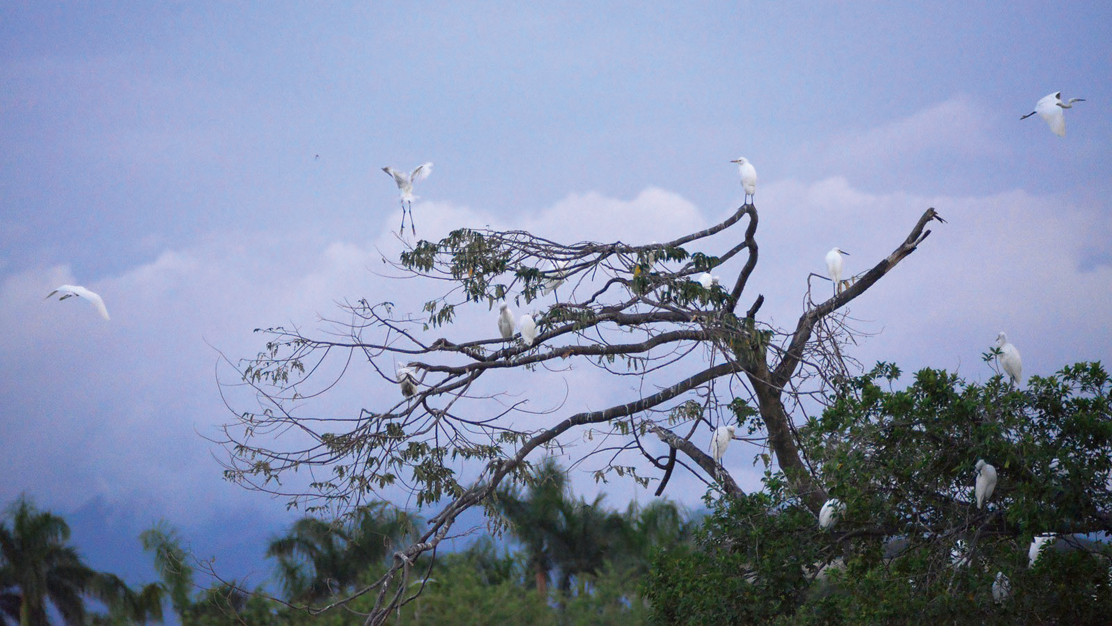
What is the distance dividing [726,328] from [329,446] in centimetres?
222

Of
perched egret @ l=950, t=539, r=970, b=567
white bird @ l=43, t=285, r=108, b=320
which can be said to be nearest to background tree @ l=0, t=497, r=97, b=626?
white bird @ l=43, t=285, r=108, b=320

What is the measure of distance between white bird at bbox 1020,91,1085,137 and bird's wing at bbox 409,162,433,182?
378 centimetres

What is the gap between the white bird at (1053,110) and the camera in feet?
19.2

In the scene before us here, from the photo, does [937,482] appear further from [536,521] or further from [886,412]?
[536,521]

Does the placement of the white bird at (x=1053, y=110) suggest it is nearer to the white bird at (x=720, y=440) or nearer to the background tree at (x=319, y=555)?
the white bird at (x=720, y=440)

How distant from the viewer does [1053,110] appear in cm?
593

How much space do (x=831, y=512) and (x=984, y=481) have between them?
1.94ft

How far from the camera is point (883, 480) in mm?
3895

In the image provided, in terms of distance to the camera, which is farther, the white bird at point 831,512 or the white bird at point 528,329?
the white bird at point 528,329

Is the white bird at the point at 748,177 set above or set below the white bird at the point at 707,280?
above

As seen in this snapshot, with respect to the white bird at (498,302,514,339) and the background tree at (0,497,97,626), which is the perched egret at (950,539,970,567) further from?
the background tree at (0,497,97,626)

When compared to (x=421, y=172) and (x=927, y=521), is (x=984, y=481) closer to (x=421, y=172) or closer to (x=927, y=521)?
(x=927, y=521)

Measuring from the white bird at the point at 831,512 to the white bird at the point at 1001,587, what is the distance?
0.62 meters

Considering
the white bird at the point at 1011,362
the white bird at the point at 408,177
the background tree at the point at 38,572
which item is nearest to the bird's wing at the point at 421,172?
A: the white bird at the point at 408,177
